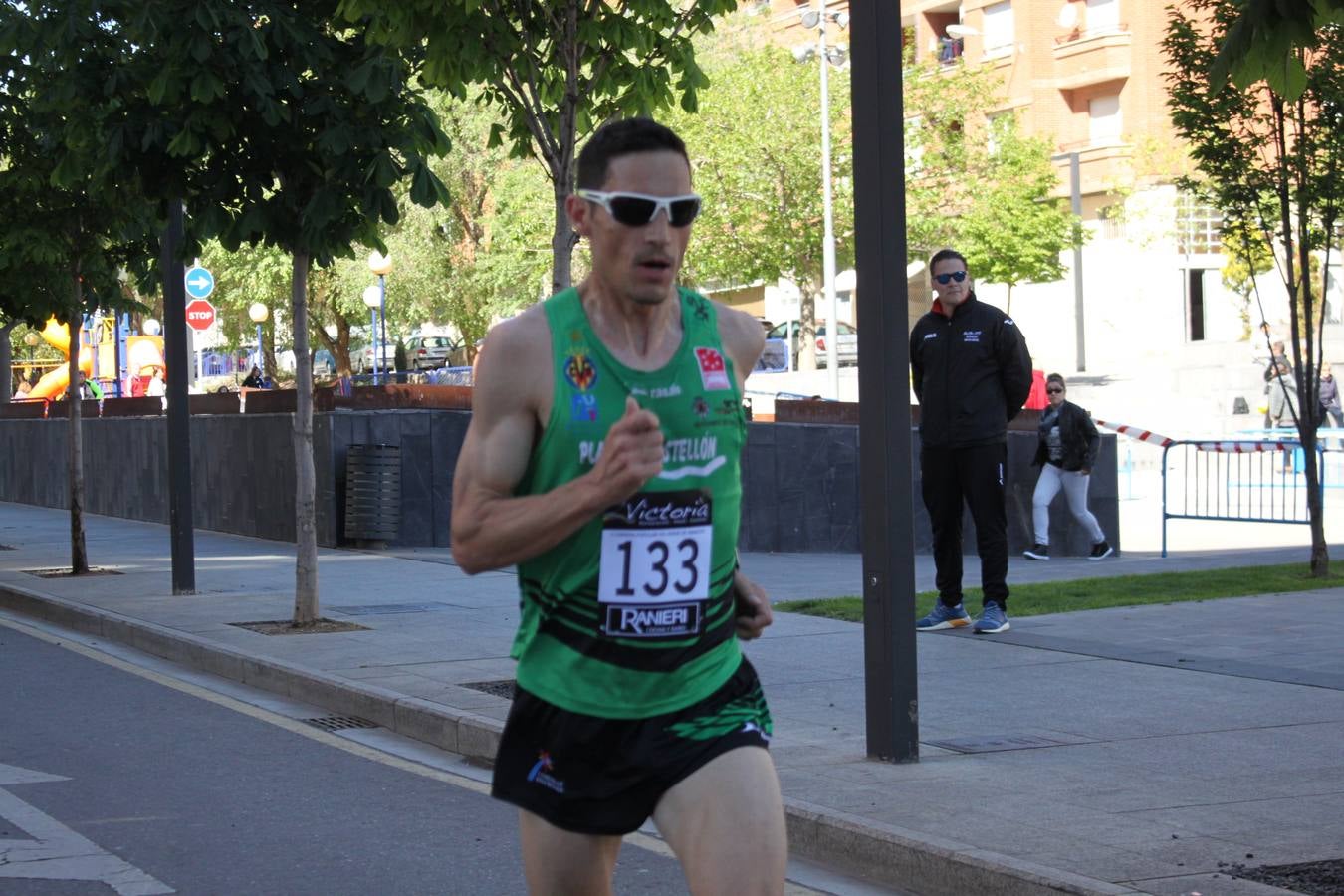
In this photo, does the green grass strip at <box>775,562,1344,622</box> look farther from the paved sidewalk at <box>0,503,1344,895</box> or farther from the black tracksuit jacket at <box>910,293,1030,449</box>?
the black tracksuit jacket at <box>910,293,1030,449</box>

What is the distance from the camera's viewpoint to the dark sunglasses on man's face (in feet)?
10.9

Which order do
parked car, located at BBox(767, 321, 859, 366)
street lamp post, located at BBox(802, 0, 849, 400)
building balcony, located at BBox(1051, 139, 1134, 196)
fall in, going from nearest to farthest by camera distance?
1. street lamp post, located at BBox(802, 0, 849, 400)
2. parked car, located at BBox(767, 321, 859, 366)
3. building balcony, located at BBox(1051, 139, 1134, 196)

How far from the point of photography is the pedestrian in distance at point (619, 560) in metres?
3.26

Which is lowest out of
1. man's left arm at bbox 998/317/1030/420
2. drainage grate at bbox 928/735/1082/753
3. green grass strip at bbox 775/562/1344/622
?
drainage grate at bbox 928/735/1082/753

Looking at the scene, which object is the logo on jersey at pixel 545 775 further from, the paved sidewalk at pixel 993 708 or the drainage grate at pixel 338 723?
the drainage grate at pixel 338 723

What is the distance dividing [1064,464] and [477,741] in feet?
31.8

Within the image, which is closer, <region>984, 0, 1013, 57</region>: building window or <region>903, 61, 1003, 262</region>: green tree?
<region>903, 61, 1003, 262</region>: green tree

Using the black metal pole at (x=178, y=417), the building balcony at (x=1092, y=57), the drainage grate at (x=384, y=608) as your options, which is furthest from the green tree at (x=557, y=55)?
the building balcony at (x=1092, y=57)

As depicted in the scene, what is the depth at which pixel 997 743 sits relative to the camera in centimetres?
732

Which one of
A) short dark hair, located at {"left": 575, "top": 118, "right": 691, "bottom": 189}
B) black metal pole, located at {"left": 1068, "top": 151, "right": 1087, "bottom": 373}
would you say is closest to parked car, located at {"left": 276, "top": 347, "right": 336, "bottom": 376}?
black metal pole, located at {"left": 1068, "top": 151, "right": 1087, "bottom": 373}

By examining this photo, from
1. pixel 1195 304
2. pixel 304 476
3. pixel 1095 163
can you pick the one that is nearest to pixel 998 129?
pixel 1095 163

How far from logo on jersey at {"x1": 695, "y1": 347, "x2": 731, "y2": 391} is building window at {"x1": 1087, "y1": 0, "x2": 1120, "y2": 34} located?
171 feet

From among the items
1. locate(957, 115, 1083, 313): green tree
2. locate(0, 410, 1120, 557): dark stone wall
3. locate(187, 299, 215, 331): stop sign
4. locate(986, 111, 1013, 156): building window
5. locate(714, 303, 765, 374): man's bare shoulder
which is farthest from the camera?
locate(986, 111, 1013, 156): building window

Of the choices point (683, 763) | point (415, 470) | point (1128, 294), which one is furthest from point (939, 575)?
point (1128, 294)
